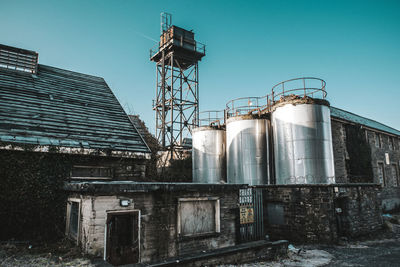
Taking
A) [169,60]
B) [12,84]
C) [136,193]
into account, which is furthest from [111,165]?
[169,60]

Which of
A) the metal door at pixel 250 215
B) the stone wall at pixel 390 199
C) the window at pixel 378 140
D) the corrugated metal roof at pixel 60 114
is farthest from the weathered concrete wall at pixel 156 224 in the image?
the window at pixel 378 140

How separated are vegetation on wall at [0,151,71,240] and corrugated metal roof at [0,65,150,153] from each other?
566 mm

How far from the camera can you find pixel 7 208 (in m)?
6.84

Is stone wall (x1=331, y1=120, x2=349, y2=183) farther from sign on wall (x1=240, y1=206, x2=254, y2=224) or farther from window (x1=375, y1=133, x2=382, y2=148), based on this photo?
sign on wall (x1=240, y1=206, x2=254, y2=224)

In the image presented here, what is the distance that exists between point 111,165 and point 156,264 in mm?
4084

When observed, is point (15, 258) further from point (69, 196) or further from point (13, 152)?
point (13, 152)

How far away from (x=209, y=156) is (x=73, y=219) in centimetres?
1033

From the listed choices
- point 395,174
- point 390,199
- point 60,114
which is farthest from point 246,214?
point 395,174

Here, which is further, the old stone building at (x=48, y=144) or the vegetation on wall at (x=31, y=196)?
the old stone building at (x=48, y=144)

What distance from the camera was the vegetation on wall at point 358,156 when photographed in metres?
17.0

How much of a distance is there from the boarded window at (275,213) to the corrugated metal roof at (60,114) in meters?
6.42

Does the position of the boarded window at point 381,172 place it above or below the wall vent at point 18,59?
below

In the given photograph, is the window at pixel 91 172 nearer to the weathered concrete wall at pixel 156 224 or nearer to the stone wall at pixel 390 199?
the weathered concrete wall at pixel 156 224

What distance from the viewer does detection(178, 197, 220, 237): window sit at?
7438 millimetres
